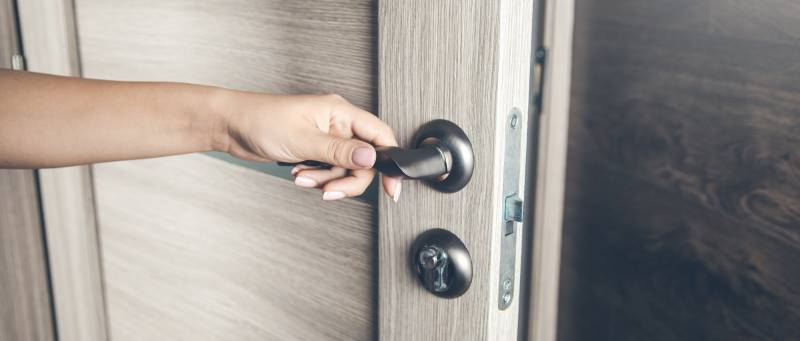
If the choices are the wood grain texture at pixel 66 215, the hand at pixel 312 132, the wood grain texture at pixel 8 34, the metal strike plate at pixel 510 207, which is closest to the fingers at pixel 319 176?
the hand at pixel 312 132

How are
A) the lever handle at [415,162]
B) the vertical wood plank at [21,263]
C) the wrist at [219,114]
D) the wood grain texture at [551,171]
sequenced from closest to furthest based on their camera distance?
the lever handle at [415,162] → the wrist at [219,114] → the vertical wood plank at [21,263] → the wood grain texture at [551,171]

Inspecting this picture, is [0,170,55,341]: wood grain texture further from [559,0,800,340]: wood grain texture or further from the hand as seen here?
[559,0,800,340]: wood grain texture

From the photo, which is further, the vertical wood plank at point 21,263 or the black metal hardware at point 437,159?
the vertical wood plank at point 21,263

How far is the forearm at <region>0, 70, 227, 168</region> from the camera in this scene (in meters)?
0.62

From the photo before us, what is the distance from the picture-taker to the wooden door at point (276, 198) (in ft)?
1.66

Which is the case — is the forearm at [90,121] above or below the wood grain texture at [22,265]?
above

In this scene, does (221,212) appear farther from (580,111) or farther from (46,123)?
(580,111)

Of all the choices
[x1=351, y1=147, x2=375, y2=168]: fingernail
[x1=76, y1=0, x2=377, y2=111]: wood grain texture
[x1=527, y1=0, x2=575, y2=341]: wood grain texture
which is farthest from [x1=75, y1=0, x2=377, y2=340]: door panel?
[x1=527, y1=0, x2=575, y2=341]: wood grain texture

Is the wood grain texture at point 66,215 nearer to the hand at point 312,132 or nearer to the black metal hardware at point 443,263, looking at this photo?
the hand at point 312,132

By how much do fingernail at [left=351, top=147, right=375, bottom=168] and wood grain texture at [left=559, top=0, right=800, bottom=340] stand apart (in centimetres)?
75

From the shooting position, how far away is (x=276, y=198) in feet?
2.36

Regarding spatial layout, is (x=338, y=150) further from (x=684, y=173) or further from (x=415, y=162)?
(x=684, y=173)

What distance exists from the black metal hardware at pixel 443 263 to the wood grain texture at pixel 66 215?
0.66 meters

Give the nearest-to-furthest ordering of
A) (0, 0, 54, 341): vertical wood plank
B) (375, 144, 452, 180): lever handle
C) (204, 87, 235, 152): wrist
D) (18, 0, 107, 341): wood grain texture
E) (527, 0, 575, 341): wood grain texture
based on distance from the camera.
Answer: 1. (375, 144, 452, 180): lever handle
2. (204, 87, 235, 152): wrist
3. (18, 0, 107, 341): wood grain texture
4. (0, 0, 54, 341): vertical wood plank
5. (527, 0, 575, 341): wood grain texture
